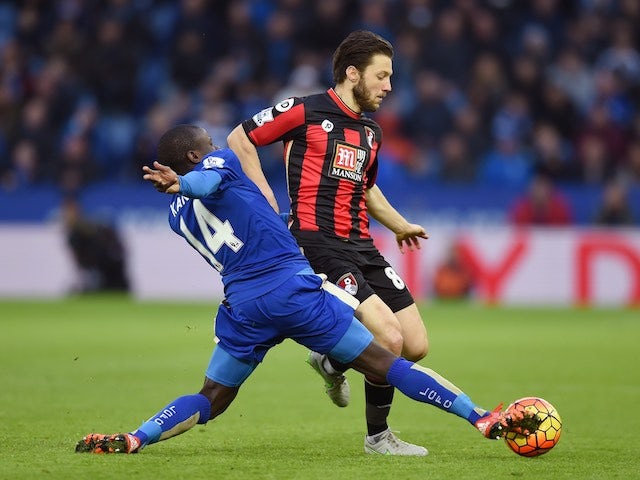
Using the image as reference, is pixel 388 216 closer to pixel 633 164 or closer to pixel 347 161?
pixel 347 161

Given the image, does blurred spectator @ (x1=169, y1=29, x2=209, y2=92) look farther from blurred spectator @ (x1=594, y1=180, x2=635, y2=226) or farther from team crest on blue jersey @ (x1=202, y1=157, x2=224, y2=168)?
team crest on blue jersey @ (x1=202, y1=157, x2=224, y2=168)

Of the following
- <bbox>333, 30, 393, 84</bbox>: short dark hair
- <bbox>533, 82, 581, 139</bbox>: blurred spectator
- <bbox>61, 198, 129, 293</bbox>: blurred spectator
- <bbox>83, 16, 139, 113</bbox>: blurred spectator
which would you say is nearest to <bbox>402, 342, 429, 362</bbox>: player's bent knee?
<bbox>333, 30, 393, 84</bbox>: short dark hair

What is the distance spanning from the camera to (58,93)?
19438mm

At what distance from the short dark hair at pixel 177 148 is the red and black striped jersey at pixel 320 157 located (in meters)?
0.76

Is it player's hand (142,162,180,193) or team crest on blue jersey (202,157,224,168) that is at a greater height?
team crest on blue jersey (202,157,224,168)

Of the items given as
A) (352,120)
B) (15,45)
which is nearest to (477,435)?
(352,120)

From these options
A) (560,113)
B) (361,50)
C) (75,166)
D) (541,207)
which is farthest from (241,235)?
(560,113)

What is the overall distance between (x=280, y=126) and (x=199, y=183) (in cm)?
124

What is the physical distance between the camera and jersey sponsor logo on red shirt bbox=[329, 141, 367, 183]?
265 inches

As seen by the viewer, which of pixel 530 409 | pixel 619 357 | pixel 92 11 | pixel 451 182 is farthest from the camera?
pixel 92 11

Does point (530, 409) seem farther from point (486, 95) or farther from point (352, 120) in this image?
point (486, 95)

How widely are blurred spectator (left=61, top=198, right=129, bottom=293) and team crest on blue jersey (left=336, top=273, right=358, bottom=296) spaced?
1137 cm

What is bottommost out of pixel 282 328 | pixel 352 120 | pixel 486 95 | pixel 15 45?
pixel 282 328

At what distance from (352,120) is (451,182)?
1123 cm
